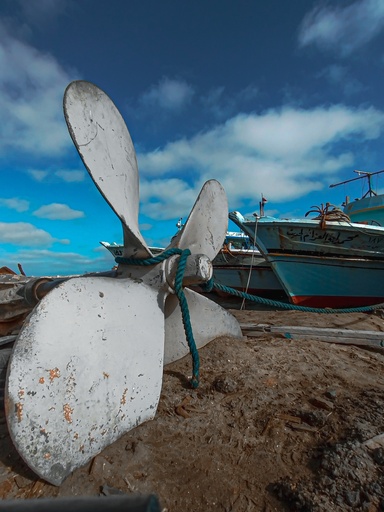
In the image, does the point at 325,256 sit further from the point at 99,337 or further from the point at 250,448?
the point at 99,337

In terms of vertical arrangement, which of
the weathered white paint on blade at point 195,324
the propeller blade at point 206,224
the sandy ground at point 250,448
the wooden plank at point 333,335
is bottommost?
the sandy ground at point 250,448

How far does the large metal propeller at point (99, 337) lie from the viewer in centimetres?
140

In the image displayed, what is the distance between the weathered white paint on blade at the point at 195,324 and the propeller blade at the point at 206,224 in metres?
0.39

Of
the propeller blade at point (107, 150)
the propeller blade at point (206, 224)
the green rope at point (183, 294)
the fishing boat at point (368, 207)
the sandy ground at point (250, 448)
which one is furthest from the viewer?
the fishing boat at point (368, 207)

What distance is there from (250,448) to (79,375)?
934 millimetres

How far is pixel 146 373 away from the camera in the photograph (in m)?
1.86

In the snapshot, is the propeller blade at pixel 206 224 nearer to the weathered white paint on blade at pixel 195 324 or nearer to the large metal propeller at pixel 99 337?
the large metal propeller at pixel 99 337

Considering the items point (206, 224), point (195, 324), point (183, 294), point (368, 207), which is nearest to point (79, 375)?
point (183, 294)

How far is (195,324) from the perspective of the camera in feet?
9.18

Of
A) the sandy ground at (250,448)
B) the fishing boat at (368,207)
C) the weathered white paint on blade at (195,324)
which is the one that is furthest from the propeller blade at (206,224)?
the fishing boat at (368,207)

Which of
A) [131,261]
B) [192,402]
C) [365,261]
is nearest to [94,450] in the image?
[192,402]

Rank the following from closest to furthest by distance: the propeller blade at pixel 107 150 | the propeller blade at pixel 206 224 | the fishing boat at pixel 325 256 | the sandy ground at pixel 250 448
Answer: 1. the sandy ground at pixel 250 448
2. the propeller blade at pixel 107 150
3. the propeller blade at pixel 206 224
4. the fishing boat at pixel 325 256

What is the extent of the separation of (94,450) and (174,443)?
1.32 feet

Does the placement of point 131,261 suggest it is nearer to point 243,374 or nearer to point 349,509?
point 243,374
